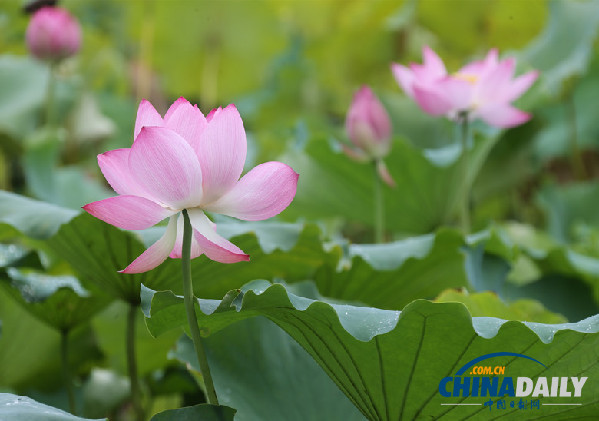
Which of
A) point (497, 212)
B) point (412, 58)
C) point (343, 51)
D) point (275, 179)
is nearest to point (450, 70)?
point (412, 58)

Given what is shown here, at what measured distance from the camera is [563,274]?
107 cm

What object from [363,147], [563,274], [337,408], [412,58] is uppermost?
[412,58]

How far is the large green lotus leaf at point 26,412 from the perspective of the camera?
1.67ft

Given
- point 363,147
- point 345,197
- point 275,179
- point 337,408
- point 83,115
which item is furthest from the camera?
point 83,115

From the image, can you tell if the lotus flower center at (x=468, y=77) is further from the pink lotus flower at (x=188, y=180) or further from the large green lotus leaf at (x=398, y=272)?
the pink lotus flower at (x=188, y=180)

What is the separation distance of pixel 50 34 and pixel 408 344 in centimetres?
104

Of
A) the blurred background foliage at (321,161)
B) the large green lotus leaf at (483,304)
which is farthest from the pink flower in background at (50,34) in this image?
the large green lotus leaf at (483,304)

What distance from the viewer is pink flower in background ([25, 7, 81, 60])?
135cm

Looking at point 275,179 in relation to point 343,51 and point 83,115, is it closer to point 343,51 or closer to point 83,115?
point 83,115

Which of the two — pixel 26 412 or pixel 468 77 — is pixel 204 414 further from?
pixel 468 77

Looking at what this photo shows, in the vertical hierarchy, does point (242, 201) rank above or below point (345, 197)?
below

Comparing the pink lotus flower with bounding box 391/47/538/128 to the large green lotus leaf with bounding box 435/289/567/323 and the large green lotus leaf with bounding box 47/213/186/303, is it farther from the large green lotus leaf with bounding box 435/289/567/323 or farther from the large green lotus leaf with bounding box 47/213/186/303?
the large green lotus leaf with bounding box 47/213/186/303

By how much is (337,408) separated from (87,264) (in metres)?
0.28

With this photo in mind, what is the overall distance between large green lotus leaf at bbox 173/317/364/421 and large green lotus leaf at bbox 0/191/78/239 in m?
0.16
